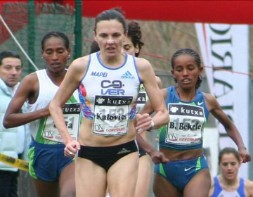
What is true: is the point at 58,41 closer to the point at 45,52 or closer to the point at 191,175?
the point at 45,52

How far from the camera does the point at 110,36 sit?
9672 millimetres

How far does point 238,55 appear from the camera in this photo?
50.2ft

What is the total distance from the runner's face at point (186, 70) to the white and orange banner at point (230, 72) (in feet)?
12.0

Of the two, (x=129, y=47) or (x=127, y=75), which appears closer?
(x=127, y=75)

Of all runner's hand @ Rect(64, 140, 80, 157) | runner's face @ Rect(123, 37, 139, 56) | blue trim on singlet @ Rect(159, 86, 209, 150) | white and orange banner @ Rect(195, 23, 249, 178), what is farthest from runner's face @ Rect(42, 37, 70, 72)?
white and orange banner @ Rect(195, 23, 249, 178)

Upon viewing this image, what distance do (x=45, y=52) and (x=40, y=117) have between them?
0.62m

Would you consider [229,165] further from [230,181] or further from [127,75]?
[127,75]

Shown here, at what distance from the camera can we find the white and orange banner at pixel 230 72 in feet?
49.4

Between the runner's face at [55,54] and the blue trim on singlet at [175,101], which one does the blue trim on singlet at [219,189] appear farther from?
the runner's face at [55,54]

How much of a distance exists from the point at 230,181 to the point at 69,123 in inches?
107

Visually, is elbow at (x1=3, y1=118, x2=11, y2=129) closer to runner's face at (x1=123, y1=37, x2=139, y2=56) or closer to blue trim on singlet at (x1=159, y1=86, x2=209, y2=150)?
runner's face at (x1=123, y1=37, x2=139, y2=56)

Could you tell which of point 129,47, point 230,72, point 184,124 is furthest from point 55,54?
point 230,72

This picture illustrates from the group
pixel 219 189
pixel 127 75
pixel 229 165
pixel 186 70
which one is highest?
pixel 186 70

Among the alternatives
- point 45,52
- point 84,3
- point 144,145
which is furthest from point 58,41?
point 84,3
